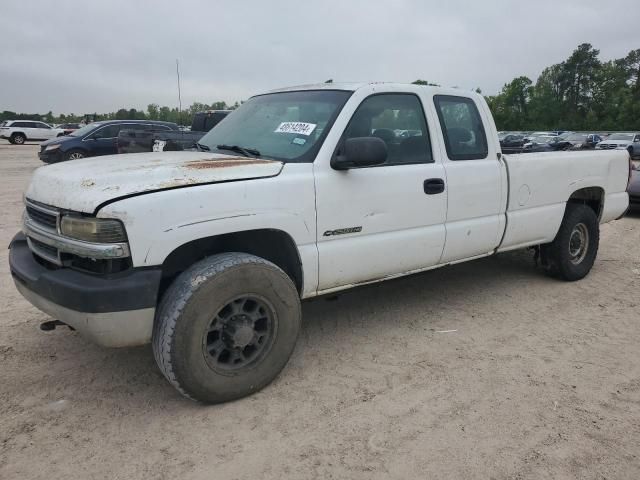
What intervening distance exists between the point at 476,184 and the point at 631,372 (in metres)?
1.71

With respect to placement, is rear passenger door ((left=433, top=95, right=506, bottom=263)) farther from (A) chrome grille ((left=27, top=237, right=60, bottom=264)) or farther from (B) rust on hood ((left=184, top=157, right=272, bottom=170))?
(A) chrome grille ((left=27, top=237, right=60, bottom=264))

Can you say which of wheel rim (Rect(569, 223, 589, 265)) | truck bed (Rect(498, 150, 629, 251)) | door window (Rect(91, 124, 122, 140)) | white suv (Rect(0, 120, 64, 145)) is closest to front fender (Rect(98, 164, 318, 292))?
truck bed (Rect(498, 150, 629, 251))

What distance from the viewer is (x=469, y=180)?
4.08 meters

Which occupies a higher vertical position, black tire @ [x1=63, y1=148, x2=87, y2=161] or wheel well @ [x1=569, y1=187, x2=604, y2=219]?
black tire @ [x1=63, y1=148, x2=87, y2=161]

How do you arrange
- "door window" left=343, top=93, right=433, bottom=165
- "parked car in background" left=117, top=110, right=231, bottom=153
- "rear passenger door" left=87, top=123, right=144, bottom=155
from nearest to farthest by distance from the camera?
"door window" left=343, top=93, right=433, bottom=165 < "parked car in background" left=117, top=110, right=231, bottom=153 < "rear passenger door" left=87, top=123, right=144, bottom=155

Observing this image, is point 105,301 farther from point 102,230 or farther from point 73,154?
point 73,154

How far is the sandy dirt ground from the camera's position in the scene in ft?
8.16

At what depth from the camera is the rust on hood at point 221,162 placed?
3.01 m

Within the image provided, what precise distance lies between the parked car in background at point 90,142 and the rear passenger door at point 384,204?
511 inches

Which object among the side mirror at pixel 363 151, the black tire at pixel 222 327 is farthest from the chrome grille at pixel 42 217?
the side mirror at pixel 363 151

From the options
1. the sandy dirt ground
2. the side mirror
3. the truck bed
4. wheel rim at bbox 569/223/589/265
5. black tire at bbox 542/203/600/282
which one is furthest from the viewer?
wheel rim at bbox 569/223/589/265

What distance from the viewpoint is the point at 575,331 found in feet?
13.5

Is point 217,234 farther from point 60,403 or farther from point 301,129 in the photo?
point 60,403

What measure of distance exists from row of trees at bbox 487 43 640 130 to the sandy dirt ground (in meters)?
82.6
